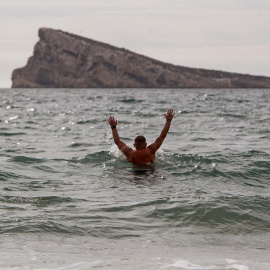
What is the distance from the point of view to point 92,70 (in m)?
181

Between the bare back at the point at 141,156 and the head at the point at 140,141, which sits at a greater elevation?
the head at the point at 140,141

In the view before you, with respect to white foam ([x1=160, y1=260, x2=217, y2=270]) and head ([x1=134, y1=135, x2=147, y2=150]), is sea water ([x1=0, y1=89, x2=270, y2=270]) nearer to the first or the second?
white foam ([x1=160, y1=260, x2=217, y2=270])

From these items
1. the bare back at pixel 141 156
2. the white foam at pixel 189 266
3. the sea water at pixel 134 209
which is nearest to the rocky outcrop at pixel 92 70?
the sea water at pixel 134 209

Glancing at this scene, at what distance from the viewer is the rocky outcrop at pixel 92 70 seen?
592ft

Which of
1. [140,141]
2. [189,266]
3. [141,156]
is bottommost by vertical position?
[189,266]

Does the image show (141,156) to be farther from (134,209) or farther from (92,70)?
(92,70)

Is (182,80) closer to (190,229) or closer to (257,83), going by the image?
(257,83)

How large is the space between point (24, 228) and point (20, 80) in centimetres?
18378

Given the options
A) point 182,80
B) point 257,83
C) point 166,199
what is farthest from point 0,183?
point 257,83

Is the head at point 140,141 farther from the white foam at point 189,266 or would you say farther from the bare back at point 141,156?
the white foam at point 189,266

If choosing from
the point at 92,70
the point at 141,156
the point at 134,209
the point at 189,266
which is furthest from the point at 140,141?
the point at 92,70

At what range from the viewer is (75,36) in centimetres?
19012

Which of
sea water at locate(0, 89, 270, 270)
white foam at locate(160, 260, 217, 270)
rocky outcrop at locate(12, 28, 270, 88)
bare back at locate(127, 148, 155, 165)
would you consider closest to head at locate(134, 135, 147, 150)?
bare back at locate(127, 148, 155, 165)

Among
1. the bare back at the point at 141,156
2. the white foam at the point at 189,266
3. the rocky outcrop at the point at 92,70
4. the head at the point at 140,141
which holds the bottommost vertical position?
the white foam at the point at 189,266
